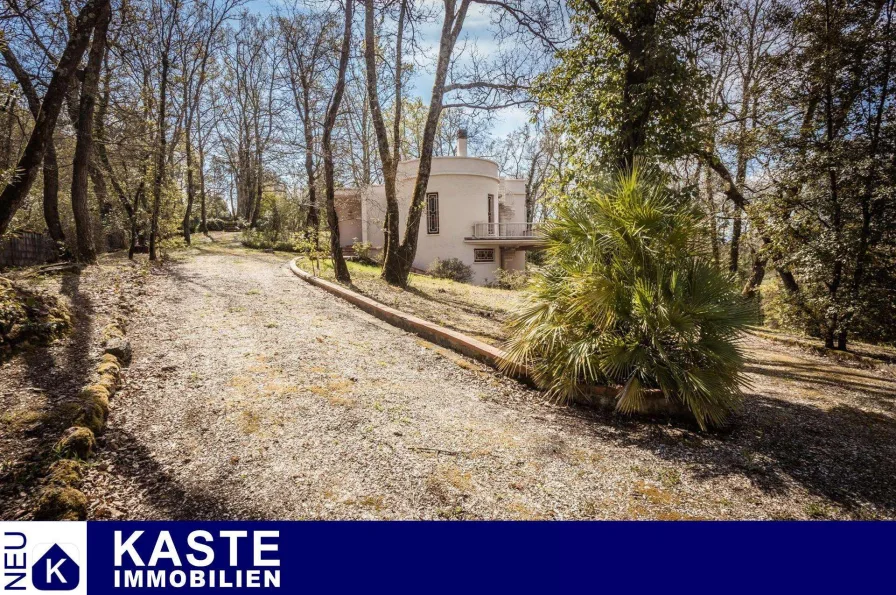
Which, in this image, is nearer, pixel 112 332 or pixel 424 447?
pixel 424 447

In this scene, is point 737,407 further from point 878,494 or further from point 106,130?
point 106,130

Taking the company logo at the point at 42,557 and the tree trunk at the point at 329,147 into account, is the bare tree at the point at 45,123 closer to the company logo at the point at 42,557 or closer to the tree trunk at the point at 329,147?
the company logo at the point at 42,557

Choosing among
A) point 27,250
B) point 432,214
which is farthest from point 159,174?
point 432,214

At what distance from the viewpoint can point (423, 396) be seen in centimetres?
440

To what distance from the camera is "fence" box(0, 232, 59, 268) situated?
13289 millimetres

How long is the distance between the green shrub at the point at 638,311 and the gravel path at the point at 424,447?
362 mm

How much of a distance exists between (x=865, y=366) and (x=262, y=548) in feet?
29.6

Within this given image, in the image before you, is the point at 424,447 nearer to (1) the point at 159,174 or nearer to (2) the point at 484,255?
(1) the point at 159,174

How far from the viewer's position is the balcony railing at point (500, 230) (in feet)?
78.5

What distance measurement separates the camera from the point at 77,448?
2.79 meters

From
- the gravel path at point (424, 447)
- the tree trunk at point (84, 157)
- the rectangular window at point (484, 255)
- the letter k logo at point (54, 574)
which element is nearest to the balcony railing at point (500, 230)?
the rectangular window at point (484, 255)

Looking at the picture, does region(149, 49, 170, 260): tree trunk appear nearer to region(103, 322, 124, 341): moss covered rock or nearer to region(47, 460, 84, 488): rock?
region(103, 322, 124, 341): moss covered rock

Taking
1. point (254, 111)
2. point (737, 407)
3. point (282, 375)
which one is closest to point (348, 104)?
point (254, 111)

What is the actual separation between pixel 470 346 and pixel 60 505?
4212 millimetres
